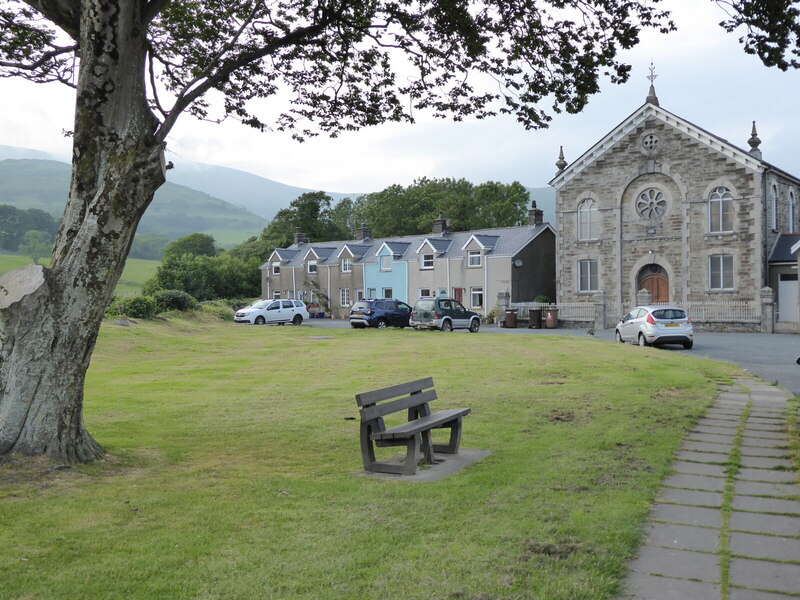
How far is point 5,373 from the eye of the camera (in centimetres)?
711

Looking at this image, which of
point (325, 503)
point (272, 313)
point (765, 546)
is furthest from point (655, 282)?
point (325, 503)

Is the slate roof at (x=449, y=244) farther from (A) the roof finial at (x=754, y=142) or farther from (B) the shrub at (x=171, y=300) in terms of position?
(B) the shrub at (x=171, y=300)

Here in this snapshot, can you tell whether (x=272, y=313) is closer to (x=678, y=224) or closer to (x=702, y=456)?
(x=678, y=224)

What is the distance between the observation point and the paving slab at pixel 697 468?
723 centimetres

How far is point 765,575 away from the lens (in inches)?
180

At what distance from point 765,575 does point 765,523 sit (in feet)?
3.95

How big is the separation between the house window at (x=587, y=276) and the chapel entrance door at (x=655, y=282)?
279 centimetres

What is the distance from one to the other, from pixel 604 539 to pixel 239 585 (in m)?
2.56

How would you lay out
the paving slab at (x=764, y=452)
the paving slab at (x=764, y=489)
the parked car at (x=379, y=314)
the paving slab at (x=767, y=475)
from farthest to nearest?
the parked car at (x=379, y=314)
the paving slab at (x=764, y=452)
the paving slab at (x=767, y=475)
the paving slab at (x=764, y=489)

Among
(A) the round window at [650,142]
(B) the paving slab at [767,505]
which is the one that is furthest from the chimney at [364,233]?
(B) the paving slab at [767,505]

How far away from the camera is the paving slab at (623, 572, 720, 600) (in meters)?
4.23

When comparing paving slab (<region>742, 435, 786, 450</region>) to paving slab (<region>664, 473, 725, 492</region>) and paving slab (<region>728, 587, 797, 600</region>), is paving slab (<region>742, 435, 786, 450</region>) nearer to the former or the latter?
paving slab (<region>664, 473, 725, 492</region>)

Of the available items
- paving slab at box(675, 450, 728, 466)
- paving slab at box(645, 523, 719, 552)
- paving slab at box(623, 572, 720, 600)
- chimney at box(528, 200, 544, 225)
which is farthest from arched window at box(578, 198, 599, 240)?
paving slab at box(623, 572, 720, 600)

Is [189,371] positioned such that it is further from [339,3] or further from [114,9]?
[114,9]
